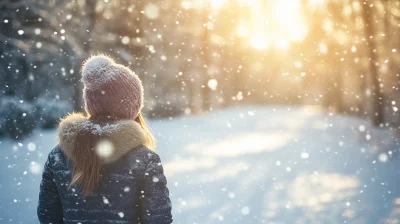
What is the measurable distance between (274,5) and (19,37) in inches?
449

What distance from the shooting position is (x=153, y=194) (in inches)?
78.0

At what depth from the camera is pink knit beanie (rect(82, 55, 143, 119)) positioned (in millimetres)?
2129

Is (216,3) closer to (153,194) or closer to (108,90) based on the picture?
(108,90)

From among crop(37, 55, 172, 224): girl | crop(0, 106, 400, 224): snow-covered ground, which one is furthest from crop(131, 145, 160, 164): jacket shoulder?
crop(0, 106, 400, 224): snow-covered ground

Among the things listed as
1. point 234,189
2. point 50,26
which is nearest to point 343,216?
point 234,189

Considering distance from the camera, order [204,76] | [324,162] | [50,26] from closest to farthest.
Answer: [324,162], [50,26], [204,76]

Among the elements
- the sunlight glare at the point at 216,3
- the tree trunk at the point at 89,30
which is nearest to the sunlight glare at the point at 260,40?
the sunlight glare at the point at 216,3

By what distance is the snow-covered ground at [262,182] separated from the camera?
5711 mm

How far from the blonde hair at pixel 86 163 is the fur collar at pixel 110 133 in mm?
25

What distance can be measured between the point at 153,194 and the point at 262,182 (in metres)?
6.32

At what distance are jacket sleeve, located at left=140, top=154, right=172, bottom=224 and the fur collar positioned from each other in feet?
0.43

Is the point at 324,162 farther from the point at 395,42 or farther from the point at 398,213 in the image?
the point at 395,42

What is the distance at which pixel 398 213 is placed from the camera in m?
5.66

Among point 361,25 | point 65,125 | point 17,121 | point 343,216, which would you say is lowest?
point 65,125
